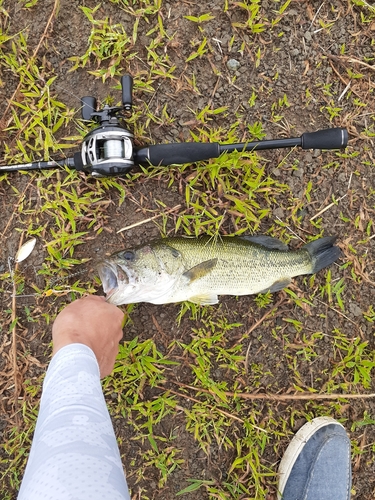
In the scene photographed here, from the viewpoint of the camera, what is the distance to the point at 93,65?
10.4 ft

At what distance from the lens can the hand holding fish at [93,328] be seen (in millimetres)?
2422

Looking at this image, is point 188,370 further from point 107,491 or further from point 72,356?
point 107,491

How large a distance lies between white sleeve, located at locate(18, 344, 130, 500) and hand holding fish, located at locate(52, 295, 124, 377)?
0.18m

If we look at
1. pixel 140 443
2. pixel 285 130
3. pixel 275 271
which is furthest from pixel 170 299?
pixel 285 130

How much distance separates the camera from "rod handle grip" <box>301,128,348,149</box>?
111 inches

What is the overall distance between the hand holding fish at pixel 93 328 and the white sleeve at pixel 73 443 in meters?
0.18

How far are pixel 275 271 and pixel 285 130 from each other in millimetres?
1155

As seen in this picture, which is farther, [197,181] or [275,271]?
[197,181]

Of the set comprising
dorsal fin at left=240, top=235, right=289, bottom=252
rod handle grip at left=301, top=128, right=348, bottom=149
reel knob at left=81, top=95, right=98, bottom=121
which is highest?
reel knob at left=81, top=95, right=98, bottom=121

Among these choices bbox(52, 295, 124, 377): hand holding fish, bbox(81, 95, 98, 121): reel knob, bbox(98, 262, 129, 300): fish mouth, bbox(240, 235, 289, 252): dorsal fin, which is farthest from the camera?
bbox(240, 235, 289, 252): dorsal fin

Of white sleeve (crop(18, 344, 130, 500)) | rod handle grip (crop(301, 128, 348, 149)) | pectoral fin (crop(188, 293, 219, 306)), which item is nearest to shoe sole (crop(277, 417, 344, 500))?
pectoral fin (crop(188, 293, 219, 306))

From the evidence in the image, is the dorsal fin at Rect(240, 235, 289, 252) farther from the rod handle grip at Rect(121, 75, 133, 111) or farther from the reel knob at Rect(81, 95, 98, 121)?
the reel knob at Rect(81, 95, 98, 121)

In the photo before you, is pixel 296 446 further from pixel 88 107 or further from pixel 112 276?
pixel 88 107

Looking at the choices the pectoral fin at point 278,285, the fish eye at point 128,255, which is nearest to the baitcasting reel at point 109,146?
the fish eye at point 128,255
